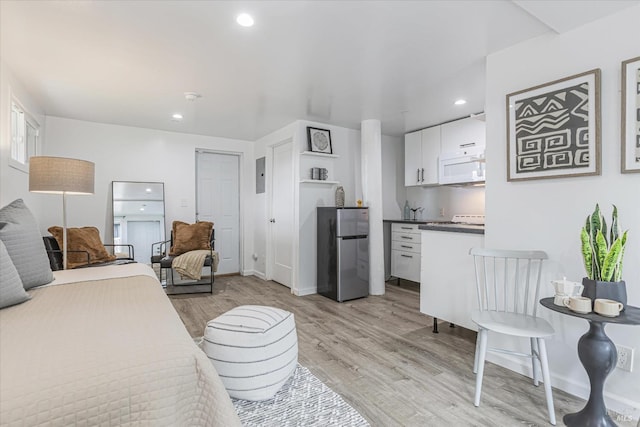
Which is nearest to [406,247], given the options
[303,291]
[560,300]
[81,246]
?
[303,291]

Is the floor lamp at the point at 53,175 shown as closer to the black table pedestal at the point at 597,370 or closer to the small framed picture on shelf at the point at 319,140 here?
the small framed picture on shelf at the point at 319,140

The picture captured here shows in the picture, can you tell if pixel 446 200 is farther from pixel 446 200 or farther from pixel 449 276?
pixel 449 276

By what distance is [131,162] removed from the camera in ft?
14.6

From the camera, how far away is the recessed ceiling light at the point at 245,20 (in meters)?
1.88

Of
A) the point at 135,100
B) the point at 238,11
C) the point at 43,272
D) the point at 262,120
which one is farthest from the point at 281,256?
the point at 238,11

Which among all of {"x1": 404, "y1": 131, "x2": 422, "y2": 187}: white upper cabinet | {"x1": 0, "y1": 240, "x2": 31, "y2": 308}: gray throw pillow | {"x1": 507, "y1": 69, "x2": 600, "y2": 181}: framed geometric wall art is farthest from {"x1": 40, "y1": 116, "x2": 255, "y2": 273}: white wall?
{"x1": 507, "y1": 69, "x2": 600, "y2": 181}: framed geometric wall art

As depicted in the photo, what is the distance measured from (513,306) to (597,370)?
2.17ft

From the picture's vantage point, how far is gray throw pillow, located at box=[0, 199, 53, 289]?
164cm

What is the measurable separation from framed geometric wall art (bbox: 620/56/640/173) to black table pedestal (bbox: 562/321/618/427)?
88cm

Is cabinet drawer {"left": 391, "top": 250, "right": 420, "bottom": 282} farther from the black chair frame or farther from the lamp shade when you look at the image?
the lamp shade

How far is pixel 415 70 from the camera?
2650 millimetres

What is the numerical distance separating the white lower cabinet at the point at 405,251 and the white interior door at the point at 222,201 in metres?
2.60

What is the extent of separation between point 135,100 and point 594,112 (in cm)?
391

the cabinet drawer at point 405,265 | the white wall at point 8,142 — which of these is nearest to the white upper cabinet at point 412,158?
the cabinet drawer at point 405,265
